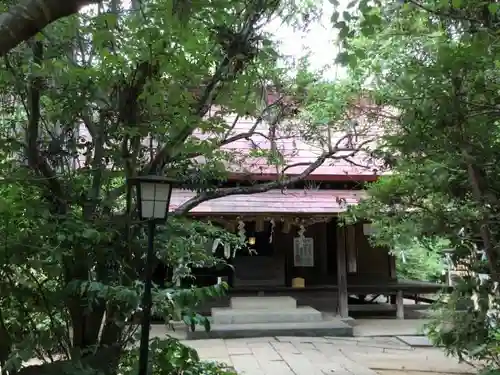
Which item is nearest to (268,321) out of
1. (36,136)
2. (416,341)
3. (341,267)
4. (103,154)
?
(341,267)

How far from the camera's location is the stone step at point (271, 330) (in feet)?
30.4

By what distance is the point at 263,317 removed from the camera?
396 inches

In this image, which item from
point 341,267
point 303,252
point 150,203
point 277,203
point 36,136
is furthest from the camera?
point 303,252

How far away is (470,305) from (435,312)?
0.50 metres

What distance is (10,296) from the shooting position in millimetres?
3914

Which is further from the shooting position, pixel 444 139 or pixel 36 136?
pixel 444 139

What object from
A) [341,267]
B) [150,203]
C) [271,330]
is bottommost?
[271,330]

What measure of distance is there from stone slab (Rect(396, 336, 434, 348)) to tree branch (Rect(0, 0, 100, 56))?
333 inches

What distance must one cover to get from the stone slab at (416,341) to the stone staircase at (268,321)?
104 cm

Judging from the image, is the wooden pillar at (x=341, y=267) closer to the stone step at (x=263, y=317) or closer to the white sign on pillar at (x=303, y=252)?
the stone step at (x=263, y=317)

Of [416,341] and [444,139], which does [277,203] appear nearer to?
[416,341]

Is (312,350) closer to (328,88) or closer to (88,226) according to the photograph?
(328,88)

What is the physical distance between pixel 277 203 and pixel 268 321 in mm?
2540

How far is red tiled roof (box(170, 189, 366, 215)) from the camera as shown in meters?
10.2
